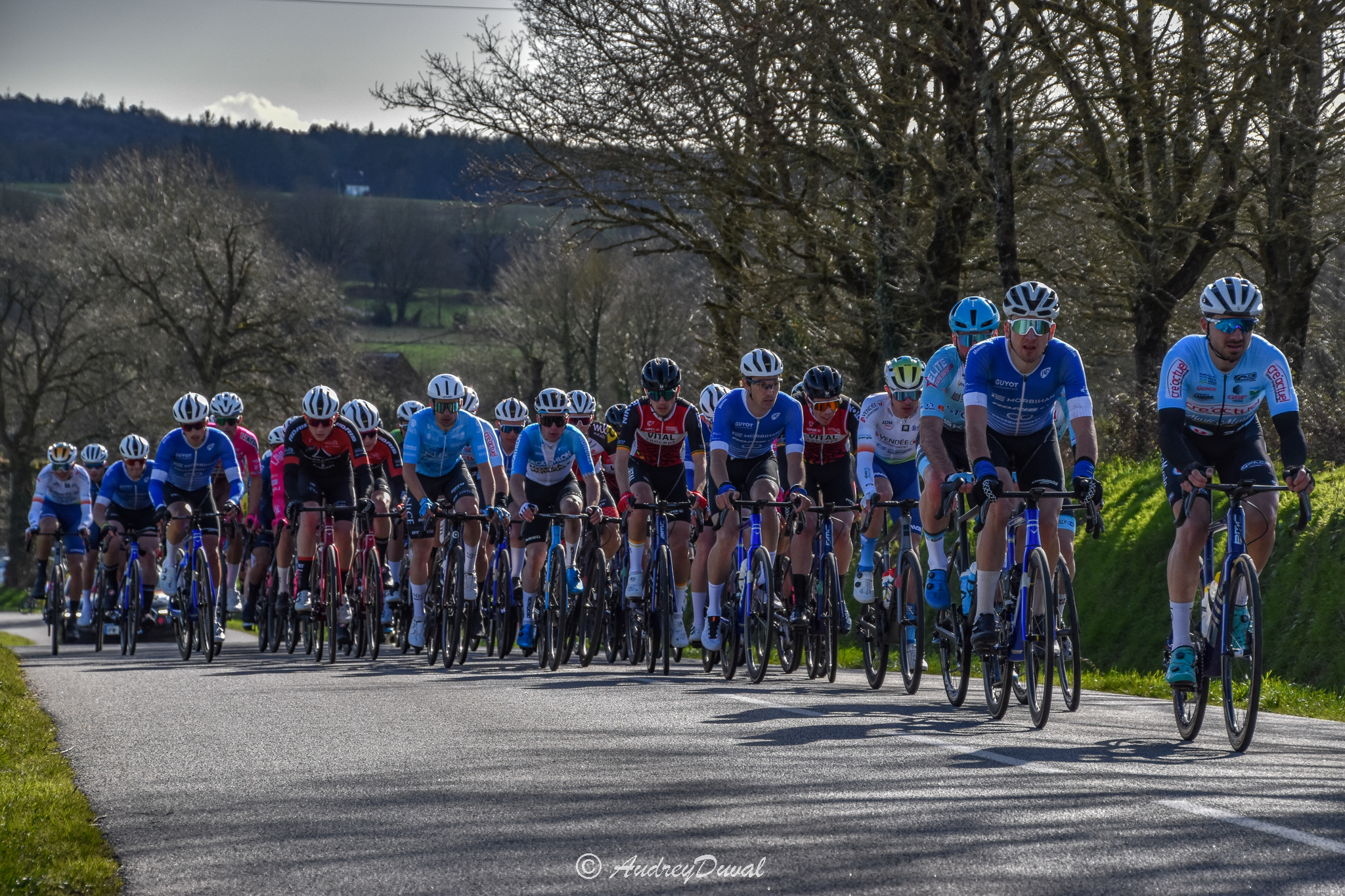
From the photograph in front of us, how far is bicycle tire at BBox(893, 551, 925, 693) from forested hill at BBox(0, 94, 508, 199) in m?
113

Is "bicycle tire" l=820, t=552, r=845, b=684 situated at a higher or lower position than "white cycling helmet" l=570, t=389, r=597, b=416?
lower

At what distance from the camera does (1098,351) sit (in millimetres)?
24141

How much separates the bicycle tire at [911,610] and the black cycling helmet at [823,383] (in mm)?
1978

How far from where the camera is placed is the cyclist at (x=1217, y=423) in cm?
764

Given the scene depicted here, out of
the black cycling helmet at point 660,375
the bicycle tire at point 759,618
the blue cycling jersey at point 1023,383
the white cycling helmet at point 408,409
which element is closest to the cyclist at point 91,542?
the white cycling helmet at point 408,409

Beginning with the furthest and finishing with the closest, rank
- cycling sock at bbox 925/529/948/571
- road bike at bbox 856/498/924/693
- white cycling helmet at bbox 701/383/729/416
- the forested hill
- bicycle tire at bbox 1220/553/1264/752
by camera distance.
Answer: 1. the forested hill
2. white cycling helmet at bbox 701/383/729/416
3. road bike at bbox 856/498/924/693
4. cycling sock at bbox 925/529/948/571
5. bicycle tire at bbox 1220/553/1264/752

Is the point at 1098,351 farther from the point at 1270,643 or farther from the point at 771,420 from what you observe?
the point at 771,420

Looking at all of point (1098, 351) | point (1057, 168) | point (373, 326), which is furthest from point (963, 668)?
point (373, 326)

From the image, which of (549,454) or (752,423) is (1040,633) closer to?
(752,423)

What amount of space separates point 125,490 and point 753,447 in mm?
8604

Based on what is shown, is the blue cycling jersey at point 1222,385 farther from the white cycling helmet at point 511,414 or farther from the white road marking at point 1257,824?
the white cycling helmet at point 511,414

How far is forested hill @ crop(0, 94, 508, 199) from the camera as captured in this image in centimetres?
12444

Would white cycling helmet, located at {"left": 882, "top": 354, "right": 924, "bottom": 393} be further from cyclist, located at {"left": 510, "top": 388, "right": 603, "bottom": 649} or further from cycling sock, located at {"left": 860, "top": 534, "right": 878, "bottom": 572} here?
cyclist, located at {"left": 510, "top": 388, "right": 603, "bottom": 649}

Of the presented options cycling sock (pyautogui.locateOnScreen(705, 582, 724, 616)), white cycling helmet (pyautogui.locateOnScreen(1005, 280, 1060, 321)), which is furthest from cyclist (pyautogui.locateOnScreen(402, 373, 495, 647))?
white cycling helmet (pyautogui.locateOnScreen(1005, 280, 1060, 321))
